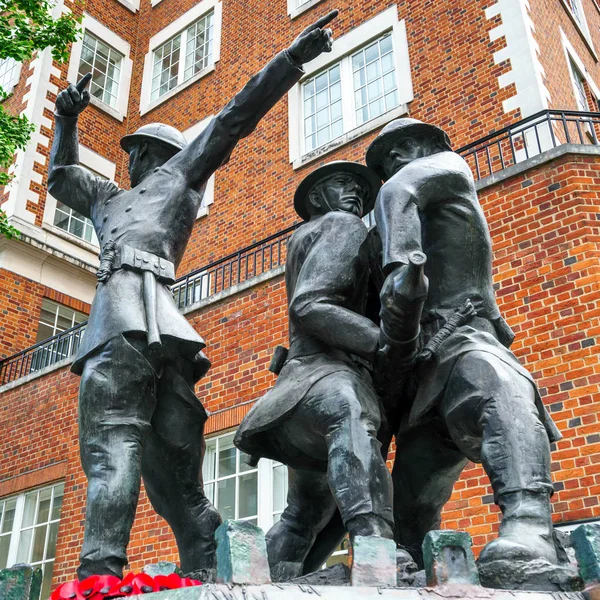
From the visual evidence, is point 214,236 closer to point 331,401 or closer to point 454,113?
point 454,113

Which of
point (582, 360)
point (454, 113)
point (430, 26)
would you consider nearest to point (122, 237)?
point (582, 360)

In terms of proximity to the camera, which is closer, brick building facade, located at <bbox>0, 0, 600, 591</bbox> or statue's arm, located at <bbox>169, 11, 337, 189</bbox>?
statue's arm, located at <bbox>169, 11, 337, 189</bbox>

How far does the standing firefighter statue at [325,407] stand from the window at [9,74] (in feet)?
49.7

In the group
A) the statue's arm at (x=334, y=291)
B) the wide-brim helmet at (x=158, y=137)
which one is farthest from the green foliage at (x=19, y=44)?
the statue's arm at (x=334, y=291)

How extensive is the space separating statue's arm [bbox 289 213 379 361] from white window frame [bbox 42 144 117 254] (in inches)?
477

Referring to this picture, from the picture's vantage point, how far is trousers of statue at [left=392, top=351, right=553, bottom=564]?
2301 mm

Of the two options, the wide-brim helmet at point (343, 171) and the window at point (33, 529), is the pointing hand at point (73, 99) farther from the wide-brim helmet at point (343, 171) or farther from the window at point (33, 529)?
the window at point (33, 529)

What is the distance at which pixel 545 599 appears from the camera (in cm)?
186

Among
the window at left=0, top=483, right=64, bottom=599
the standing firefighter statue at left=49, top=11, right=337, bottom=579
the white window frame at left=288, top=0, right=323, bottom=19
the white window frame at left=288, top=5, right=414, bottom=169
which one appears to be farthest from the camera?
the white window frame at left=288, top=0, right=323, bottom=19

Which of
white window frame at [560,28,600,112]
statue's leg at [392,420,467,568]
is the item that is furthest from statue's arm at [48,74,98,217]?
white window frame at [560,28,600,112]

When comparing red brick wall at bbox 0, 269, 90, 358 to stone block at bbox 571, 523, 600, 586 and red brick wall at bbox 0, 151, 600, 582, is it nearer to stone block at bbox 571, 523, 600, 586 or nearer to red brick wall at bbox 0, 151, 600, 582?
red brick wall at bbox 0, 151, 600, 582

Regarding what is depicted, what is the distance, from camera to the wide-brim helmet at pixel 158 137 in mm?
3668

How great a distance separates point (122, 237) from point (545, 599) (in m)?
2.23

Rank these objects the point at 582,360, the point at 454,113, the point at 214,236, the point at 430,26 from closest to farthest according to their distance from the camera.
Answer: the point at 582,360 → the point at 454,113 → the point at 430,26 → the point at 214,236
